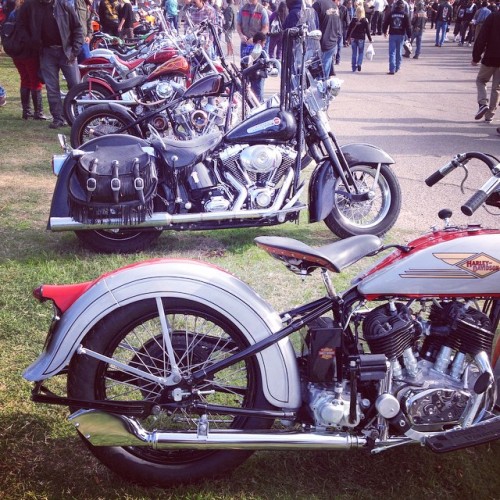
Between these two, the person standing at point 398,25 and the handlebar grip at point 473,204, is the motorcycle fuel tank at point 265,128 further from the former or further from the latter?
the person standing at point 398,25

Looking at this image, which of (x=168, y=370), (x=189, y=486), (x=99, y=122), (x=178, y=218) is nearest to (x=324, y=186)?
(x=178, y=218)

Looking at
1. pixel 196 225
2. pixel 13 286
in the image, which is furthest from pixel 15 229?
pixel 196 225

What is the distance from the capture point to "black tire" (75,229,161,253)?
4.81 m

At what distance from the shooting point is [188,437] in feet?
7.75

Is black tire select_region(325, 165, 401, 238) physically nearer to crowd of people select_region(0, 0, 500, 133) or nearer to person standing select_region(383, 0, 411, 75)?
crowd of people select_region(0, 0, 500, 133)

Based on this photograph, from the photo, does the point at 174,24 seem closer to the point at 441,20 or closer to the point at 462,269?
the point at 441,20

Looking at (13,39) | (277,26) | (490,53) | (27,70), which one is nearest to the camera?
(13,39)

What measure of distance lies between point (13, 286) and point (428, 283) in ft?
9.79

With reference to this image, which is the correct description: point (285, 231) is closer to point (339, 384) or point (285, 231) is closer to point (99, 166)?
point (99, 166)

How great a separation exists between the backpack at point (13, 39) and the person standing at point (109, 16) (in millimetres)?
6374

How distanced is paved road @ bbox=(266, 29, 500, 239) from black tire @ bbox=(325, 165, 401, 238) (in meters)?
0.42

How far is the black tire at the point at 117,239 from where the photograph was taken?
481cm

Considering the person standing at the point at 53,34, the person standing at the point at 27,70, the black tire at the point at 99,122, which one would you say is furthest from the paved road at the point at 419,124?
the person standing at the point at 27,70

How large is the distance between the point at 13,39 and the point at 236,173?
5904 millimetres
